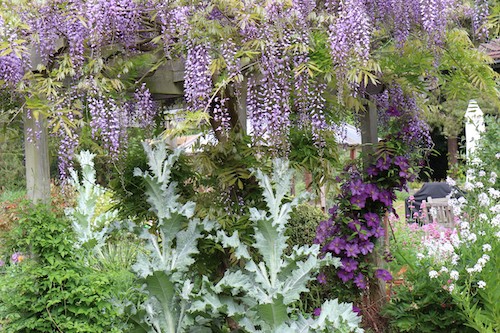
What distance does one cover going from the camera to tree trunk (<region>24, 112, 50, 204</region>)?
3641 millimetres

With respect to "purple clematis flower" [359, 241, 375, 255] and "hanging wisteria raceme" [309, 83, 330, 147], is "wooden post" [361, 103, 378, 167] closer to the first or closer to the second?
"purple clematis flower" [359, 241, 375, 255]

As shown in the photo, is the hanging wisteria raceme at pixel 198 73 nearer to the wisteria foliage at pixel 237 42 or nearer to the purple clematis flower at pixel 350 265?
the wisteria foliage at pixel 237 42

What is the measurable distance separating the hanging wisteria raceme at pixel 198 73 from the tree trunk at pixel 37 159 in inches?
35.8

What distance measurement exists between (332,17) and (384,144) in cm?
118

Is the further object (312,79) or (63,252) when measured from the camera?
(312,79)

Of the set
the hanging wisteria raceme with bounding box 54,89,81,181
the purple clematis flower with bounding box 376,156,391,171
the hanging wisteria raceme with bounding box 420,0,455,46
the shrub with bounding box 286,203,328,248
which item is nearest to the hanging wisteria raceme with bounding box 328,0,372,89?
the hanging wisteria raceme with bounding box 420,0,455,46

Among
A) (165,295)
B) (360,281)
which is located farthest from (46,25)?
(360,281)

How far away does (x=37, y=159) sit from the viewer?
145 inches

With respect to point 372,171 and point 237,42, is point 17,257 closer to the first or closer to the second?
point 237,42

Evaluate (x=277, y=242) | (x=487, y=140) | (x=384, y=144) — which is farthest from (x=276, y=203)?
(x=487, y=140)

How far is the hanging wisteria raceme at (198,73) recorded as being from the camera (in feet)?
10.8

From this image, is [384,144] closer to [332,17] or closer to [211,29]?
[332,17]

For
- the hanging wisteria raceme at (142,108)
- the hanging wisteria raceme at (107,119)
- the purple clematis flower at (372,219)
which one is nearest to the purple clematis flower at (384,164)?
the purple clematis flower at (372,219)

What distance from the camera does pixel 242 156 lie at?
3.88 m
